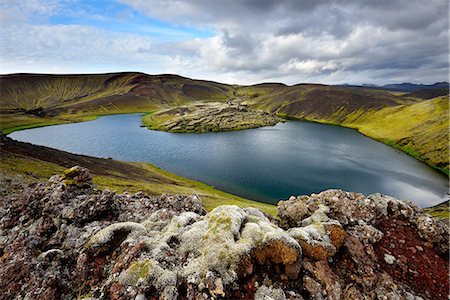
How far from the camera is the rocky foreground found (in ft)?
43.9

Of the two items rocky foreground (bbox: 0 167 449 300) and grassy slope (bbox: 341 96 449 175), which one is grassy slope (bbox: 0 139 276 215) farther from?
grassy slope (bbox: 341 96 449 175)

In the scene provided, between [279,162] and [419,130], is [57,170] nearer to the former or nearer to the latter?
[279,162]

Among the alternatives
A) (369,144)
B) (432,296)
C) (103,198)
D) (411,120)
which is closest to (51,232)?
(103,198)

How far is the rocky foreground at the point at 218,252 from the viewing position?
13.4 m

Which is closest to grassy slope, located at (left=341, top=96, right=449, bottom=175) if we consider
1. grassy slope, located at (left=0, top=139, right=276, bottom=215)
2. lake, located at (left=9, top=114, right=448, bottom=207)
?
lake, located at (left=9, top=114, right=448, bottom=207)

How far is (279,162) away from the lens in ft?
322

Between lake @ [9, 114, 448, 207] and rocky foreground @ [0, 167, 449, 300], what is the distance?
1877 inches

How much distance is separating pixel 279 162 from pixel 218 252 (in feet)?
285

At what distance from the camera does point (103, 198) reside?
20.6 m

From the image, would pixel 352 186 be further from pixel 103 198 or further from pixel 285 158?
pixel 103 198

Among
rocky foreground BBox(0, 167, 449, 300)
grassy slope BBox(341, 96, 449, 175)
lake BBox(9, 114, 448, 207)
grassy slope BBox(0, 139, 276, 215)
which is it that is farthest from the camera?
grassy slope BBox(341, 96, 449, 175)

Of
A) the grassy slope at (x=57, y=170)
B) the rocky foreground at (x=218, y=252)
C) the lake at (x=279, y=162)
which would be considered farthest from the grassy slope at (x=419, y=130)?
the rocky foreground at (x=218, y=252)

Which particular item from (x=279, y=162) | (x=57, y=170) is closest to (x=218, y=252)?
(x=57, y=170)

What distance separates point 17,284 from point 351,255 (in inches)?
795
